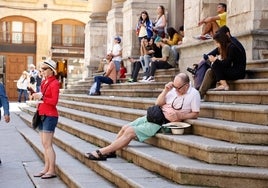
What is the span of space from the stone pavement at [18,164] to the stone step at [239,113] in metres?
2.29

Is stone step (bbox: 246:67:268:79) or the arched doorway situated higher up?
the arched doorway

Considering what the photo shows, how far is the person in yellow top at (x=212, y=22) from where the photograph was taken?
11.1 metres

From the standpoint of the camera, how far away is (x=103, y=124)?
986 cm

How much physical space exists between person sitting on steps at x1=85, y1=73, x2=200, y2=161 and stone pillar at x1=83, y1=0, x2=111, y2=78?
48.1 ft

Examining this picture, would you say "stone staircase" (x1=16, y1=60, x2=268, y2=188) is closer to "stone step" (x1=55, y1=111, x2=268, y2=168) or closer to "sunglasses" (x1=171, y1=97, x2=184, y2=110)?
"stone step" (x1=55, y1=111, x2=268, y2=168)

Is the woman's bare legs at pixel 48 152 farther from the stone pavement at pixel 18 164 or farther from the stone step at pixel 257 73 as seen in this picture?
the stone step at pixel 257 73

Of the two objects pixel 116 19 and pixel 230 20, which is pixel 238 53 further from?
pixel 116 19

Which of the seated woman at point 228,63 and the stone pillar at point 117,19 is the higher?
the stone pillar at point 117,19

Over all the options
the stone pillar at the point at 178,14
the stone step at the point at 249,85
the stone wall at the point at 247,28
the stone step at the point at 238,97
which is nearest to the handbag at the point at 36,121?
the stone step at the point at 238,97

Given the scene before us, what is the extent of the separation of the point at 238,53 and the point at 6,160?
462 cm

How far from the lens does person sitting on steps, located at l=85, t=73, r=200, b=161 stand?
702 centimetres

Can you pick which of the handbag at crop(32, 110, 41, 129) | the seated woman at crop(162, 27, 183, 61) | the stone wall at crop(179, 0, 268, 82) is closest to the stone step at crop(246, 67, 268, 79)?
the stone wall at crop(179, 0, 268, 82)

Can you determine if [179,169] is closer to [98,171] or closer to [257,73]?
[98,171]

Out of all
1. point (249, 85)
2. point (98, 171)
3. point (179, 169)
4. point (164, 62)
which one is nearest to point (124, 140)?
point (98, 171)
